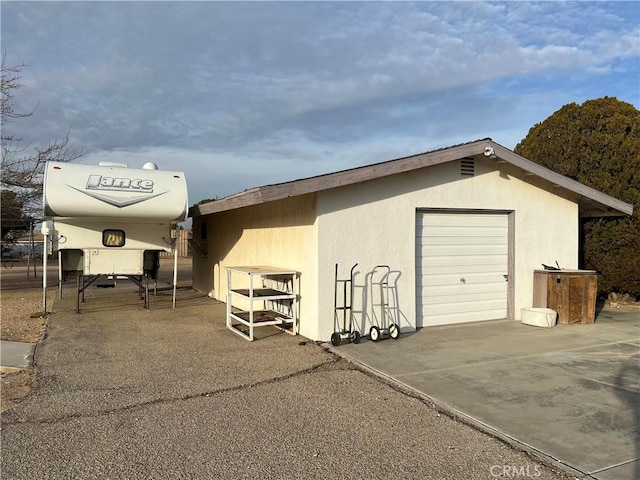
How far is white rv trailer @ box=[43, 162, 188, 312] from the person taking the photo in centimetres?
948

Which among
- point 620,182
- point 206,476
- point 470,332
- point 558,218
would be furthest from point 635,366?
point 620,182

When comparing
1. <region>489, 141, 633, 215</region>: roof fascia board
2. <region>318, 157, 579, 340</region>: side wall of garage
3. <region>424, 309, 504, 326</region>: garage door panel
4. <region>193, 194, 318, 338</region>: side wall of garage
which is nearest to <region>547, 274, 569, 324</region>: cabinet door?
<region>318, 157, 579, 340</region>: side wall of garage

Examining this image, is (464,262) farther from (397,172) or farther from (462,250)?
(397,172)

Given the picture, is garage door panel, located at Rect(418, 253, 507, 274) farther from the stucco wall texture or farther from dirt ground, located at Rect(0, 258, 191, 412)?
dirt ground, located at Rect(0, 258, 191, 412)

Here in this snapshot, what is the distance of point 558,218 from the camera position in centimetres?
1005

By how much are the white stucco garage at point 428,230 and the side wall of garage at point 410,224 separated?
0.02 m

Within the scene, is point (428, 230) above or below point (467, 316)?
above

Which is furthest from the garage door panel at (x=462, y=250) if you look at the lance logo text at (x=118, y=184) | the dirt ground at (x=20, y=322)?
the dirt ground at (x=20, y=322)

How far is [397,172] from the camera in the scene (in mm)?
7898

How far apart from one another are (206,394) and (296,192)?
3051mm

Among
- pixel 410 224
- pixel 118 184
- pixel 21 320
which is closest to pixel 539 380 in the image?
pixel 410 224

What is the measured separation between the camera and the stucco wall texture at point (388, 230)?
306 inches

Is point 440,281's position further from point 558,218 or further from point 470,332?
point 558,218

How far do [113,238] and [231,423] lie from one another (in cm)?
745
